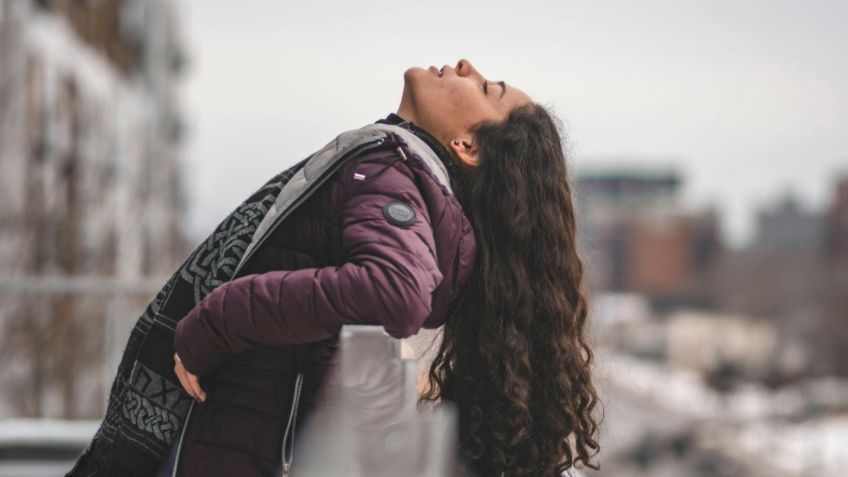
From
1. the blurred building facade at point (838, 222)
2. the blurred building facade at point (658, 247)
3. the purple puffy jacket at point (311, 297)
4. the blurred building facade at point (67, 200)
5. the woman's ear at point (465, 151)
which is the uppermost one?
the woman's ear at point (465, 151)

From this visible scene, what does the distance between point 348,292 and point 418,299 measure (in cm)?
11

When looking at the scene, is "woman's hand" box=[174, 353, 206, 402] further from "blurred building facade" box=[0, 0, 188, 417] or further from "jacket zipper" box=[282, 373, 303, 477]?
"blurred building facade" box=[0, 0, 188, 417]

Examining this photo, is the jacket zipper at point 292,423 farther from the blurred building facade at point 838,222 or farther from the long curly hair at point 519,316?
the blurred building facade at point 838,222

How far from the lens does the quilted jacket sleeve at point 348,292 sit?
6.08 feet

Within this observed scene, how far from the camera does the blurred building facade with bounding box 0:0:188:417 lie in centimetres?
1046

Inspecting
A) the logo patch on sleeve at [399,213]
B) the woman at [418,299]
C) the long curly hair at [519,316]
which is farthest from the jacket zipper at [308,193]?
the long curly hair at [519,316]

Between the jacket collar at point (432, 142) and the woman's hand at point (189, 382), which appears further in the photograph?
the jacket collar at point (432, 142)

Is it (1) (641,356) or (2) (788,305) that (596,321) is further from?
(1) (641,356)

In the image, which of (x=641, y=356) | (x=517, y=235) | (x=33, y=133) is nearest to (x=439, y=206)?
(x=517, y=235)

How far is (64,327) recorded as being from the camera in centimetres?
1048

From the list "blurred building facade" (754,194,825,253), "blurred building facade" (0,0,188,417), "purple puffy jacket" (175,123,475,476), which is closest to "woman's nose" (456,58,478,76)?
"purple puffy jacket" (175,123,475,476)

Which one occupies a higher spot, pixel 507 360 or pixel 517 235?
pixel 517 235

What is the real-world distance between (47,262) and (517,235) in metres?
11.2

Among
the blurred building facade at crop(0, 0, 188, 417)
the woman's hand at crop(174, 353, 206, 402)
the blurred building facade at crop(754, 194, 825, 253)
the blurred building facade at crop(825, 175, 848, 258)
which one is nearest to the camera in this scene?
the woman's hand at crop(174, 353, 206, 402)
